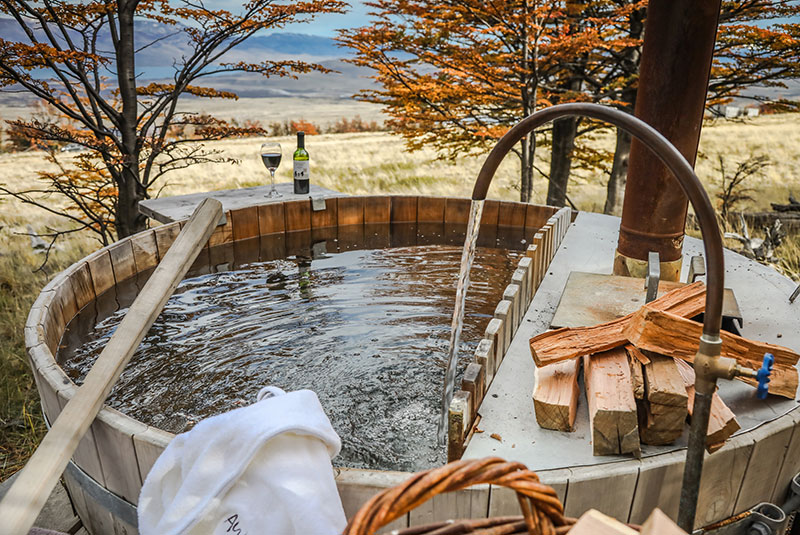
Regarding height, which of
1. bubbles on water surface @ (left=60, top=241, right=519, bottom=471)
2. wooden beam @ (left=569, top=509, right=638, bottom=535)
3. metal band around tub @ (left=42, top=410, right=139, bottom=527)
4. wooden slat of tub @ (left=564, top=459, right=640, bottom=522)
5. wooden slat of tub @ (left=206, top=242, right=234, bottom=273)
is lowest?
metal band around tub @ (left=42, top=410, right=139, bottom=527)

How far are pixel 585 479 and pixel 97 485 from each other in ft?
4.48

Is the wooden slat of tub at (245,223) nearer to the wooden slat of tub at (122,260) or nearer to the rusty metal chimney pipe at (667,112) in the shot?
the wooden slat of tub at (122,260)

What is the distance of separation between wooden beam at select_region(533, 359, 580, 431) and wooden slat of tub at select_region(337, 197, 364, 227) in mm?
2785

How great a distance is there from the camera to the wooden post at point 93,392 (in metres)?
1.08

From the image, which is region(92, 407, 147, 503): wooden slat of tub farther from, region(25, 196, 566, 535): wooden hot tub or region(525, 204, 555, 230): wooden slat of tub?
region(525, 204, 555, 230): wooden slat of tub

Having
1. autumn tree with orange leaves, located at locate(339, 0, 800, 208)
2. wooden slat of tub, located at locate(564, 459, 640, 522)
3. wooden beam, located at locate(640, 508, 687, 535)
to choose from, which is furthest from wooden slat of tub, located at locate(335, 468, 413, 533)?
autumn tree with orange leaves, located at locate(339, 0, 800, 208)

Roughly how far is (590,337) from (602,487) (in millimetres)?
475

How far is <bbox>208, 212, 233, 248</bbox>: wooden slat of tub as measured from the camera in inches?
141

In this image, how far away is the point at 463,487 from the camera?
2.87 feet

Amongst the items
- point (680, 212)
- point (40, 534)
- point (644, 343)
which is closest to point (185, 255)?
point (40, 534)

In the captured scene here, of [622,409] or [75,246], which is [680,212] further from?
[75,246]

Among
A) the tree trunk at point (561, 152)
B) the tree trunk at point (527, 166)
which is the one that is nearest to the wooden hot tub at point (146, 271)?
the tree trunk at point (527, 166)

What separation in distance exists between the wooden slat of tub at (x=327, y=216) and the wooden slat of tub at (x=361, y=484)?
294 cm

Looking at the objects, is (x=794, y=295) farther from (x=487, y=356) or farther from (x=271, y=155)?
(x=271, y=155)
